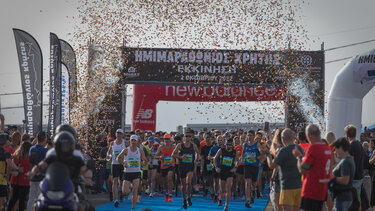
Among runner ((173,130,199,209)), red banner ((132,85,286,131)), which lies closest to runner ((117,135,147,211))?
runner ((173,130,199,209))

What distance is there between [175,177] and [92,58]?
6.40 meters

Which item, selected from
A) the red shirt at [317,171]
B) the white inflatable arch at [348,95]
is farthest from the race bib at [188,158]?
the red shirt at [317,171]

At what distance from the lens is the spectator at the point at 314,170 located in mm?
7887

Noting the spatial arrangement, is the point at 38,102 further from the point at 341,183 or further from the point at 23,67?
the point at 341,183

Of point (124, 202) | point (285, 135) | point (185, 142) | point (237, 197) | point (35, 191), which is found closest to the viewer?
point (285, 135)

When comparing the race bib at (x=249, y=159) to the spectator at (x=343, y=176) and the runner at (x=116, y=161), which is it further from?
the spectator at (x=343, y=176)

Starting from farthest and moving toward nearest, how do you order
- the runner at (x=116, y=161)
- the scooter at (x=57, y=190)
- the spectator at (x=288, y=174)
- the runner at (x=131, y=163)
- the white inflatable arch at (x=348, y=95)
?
the white inflatable arch at (x=348, y=95), the runner at (x=116, y=161), the runner at (x=131, y=163), the spectator at (x=288, y=174), the scooter at (x=57, y=190)

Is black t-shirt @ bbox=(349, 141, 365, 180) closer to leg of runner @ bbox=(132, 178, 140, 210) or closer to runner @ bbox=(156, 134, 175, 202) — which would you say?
leg of runner @ bbox=(132, 178, 140, 210)

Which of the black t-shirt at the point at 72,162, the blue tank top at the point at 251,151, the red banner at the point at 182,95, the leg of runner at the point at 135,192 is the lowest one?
the leg of runner at the point at 135,192

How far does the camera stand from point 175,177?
21109 mm

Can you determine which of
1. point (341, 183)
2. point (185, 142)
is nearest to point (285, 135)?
point (341, 183)

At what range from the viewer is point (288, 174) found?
8836mm

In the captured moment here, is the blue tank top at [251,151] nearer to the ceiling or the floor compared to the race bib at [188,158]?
nearer to the ceiling

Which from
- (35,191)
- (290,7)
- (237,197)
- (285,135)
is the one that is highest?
(290,7)
